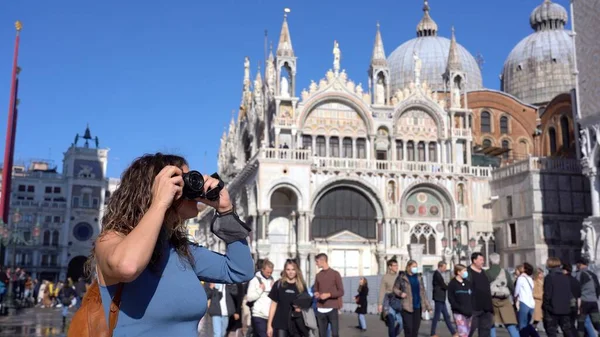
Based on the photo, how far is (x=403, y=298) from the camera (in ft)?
38.5

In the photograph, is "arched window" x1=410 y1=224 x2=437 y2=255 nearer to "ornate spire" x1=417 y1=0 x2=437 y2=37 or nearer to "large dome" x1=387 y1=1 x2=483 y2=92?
"large dome" x1=387 y1=1 x2=483 y2=92

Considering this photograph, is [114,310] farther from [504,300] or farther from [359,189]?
[359,189]

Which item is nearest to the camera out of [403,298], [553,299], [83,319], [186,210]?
[83,319]

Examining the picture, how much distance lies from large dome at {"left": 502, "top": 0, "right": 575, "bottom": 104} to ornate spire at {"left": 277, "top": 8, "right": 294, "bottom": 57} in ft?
77.5

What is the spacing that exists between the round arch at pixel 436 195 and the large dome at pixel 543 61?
18.2 metres

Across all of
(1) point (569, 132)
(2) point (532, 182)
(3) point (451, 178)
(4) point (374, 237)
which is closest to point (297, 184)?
(4) point (374, 237)

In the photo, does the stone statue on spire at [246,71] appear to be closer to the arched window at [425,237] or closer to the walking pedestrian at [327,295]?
the arched window at [425,237]

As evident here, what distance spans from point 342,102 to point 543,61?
23.1 m

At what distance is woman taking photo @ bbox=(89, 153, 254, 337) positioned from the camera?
2553mm

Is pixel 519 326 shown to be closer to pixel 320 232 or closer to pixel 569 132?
pixel 320 232

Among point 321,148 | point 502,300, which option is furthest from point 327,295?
point 321,148

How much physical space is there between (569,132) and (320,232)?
64.0 ft

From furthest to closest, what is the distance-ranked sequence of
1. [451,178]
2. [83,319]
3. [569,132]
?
[569,132]
[451,178]
[83,319]

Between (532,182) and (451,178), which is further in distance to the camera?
(451,178)
